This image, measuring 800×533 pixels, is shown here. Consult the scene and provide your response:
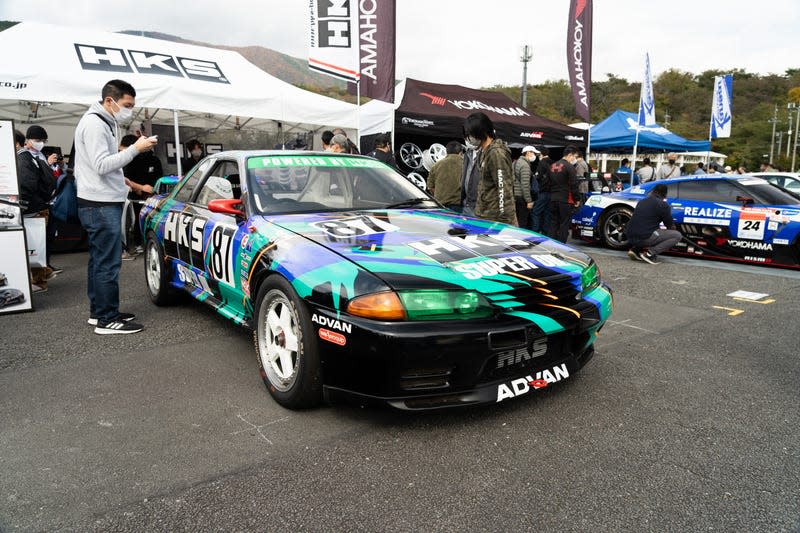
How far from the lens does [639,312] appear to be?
471 centimetres

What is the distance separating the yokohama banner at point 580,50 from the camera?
12.5 meters

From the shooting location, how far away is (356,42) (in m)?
8.56

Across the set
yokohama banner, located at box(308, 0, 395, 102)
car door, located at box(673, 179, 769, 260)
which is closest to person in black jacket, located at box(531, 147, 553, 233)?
car door, located at box(673, 179, 769, 260)

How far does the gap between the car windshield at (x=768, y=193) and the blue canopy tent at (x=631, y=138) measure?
801cm

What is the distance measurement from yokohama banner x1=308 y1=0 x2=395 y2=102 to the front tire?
492 cm

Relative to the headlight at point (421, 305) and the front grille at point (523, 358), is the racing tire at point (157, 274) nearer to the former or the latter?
the headlight at point (421, 305)

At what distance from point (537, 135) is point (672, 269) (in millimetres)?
6732

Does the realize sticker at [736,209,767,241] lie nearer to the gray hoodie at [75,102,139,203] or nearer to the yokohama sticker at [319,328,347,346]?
the yokohama sticker at [319,328,347,346]

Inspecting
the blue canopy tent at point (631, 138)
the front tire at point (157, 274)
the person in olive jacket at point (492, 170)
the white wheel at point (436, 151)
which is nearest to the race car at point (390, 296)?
the person in olive jacket at point (492, 170)

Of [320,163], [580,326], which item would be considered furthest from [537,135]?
[580,326]

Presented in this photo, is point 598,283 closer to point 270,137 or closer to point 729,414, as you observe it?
point 729,414

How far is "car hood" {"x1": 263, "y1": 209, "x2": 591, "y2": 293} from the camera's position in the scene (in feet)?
7.62

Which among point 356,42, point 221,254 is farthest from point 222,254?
point 356,42

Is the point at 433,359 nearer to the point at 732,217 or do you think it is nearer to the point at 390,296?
the point at 390,296
